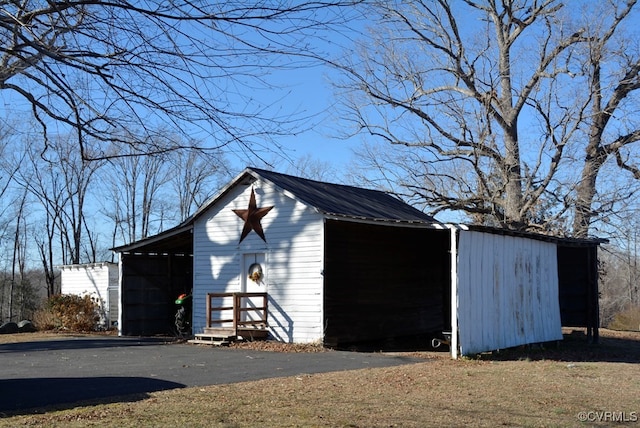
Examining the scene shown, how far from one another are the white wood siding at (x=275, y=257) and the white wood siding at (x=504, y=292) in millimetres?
3721

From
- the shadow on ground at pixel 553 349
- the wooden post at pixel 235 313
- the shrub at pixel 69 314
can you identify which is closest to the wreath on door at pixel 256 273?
the wooden post at pixel 235 313

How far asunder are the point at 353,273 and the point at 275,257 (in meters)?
2.05

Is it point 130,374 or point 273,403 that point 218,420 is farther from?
point 130,374

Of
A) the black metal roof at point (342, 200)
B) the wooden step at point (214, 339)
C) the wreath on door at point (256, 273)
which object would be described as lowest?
the wooden step at point (214, 339)

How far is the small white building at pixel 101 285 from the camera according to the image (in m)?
28.8

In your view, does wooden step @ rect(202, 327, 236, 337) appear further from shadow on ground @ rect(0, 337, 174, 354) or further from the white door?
shadow on ground @ rect(0, 337, 174, 354)

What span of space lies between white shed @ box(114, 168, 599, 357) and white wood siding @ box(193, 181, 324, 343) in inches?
1.2

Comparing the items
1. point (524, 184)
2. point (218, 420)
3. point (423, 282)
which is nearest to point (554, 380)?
point (218, 420)

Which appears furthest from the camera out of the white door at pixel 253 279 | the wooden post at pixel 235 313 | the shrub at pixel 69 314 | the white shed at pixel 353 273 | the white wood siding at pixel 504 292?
the shrub at pixel 69 314

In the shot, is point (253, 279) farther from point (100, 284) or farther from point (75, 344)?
point (100, 284)

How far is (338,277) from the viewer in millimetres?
17547

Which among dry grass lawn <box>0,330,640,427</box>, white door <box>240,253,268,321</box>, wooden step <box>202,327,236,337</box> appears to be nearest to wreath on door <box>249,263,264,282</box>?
white door <box>240,253,268,321</box>

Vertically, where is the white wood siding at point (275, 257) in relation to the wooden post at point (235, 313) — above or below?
above

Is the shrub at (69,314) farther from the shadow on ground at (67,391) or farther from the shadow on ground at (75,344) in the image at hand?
the shadow on ground at (67,391)
